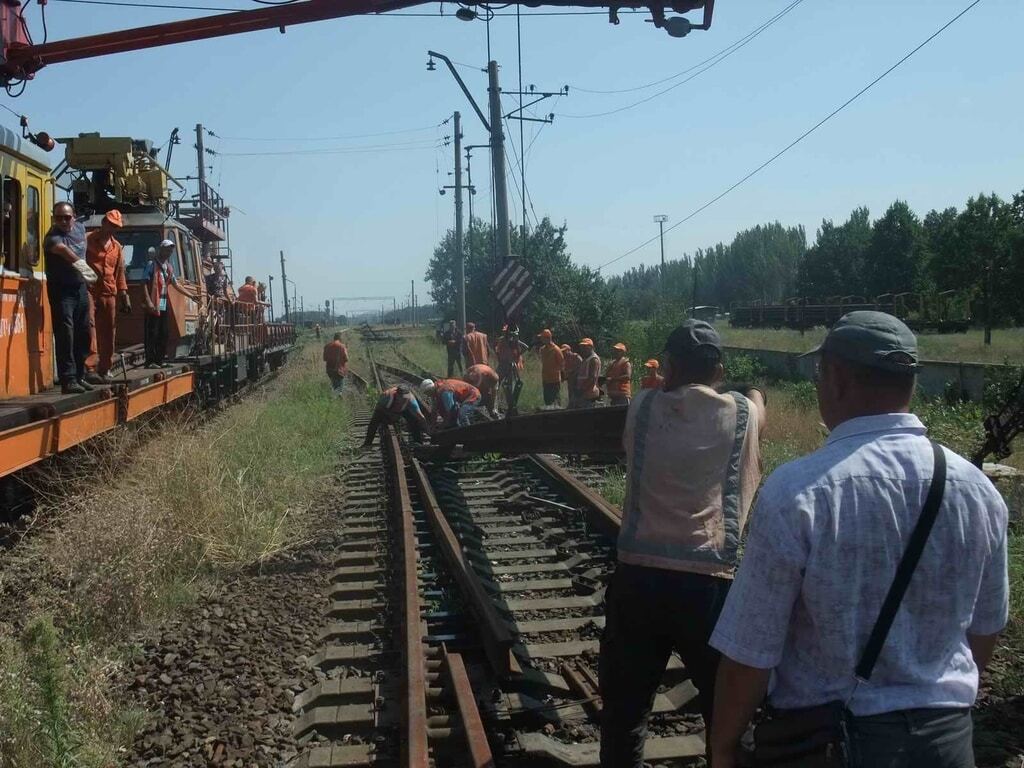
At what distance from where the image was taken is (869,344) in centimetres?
203

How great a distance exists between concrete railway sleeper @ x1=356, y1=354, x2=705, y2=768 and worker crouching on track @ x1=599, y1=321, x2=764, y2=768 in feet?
2.73

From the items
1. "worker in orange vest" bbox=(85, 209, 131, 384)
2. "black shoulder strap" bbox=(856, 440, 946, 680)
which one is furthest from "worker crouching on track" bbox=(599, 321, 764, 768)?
"worker in orange vest" bbox=(85, 209, 131, 384)

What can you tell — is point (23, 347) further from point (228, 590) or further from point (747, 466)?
point (747, 466)

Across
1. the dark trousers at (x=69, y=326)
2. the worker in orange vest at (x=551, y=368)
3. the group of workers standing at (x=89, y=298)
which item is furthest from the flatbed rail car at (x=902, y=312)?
the dark trousers at (x=69, y=326)

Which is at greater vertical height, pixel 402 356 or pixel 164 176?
pixel 164 176

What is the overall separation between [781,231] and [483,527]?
4534 inches

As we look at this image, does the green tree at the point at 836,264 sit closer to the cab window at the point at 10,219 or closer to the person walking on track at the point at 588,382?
the person walking on track at the point at 588,382

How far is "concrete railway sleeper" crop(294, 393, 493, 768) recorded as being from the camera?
4.00 metres

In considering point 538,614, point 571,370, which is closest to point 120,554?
point 538,614

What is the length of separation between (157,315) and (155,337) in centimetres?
41

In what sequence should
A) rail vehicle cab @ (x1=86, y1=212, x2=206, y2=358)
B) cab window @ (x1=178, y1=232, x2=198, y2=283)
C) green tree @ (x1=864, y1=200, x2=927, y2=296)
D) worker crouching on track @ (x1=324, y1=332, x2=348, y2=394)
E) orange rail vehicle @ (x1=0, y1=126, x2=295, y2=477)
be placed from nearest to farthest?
orange rail vehicle @ (x1=0, y1=126, x2=295, y2=477) → rail vehicle cab @ (x1=86, y1=212, x2=206, y2=358) → cab window @ (x1=178, y1=232, x2=198, y2=283) → worker crouching on track @ (x1=324, y1=332, x2=348, y2=394) → green tree @ (x1=864, y1=200, x2=927, y2=296)

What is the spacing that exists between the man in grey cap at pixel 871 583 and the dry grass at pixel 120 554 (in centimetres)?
292

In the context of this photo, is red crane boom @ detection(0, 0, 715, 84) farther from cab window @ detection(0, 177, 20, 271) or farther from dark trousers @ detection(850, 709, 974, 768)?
dark trousers @ detection(850, 709, 974, 768)

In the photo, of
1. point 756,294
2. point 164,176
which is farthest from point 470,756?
point 756,294
